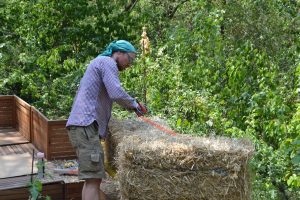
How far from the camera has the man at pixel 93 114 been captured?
3826mm

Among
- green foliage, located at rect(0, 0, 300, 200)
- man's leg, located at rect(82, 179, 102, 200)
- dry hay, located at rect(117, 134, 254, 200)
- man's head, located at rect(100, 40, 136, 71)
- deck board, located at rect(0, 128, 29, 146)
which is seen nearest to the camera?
dry hay, located at rect(117, 134, 254, 200)

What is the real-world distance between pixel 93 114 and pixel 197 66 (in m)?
3.84

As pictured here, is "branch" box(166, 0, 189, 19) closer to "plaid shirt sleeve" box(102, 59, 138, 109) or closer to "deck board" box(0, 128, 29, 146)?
"deck board" box(0, 128, 29, 146)

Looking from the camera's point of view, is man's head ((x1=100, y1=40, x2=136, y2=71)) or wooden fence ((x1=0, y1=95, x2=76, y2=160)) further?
wooden fence ((x1=0, y1=95, x2=76, y2=160))

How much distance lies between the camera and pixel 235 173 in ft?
11.3

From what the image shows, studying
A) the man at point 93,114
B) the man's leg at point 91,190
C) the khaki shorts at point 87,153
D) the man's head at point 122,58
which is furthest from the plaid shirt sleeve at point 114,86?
the man's leg at point 91,190

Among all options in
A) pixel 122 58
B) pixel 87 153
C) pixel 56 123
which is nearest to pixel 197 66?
pixel 56 123

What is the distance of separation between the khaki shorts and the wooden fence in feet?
6.64

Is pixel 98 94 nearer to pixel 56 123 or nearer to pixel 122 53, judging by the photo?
pixel 122 53

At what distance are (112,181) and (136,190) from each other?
1.01 m

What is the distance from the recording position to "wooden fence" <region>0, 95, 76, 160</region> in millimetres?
5848

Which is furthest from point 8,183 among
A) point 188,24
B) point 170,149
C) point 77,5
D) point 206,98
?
point 188,24

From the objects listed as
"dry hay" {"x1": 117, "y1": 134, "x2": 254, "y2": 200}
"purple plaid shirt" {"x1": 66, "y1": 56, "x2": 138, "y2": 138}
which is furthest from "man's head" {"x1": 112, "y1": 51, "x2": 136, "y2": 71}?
"dry hay" {"x1": 117, "y1": 134, "x2": 254, "y2": 200}

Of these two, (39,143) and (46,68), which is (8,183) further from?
(46,68)
